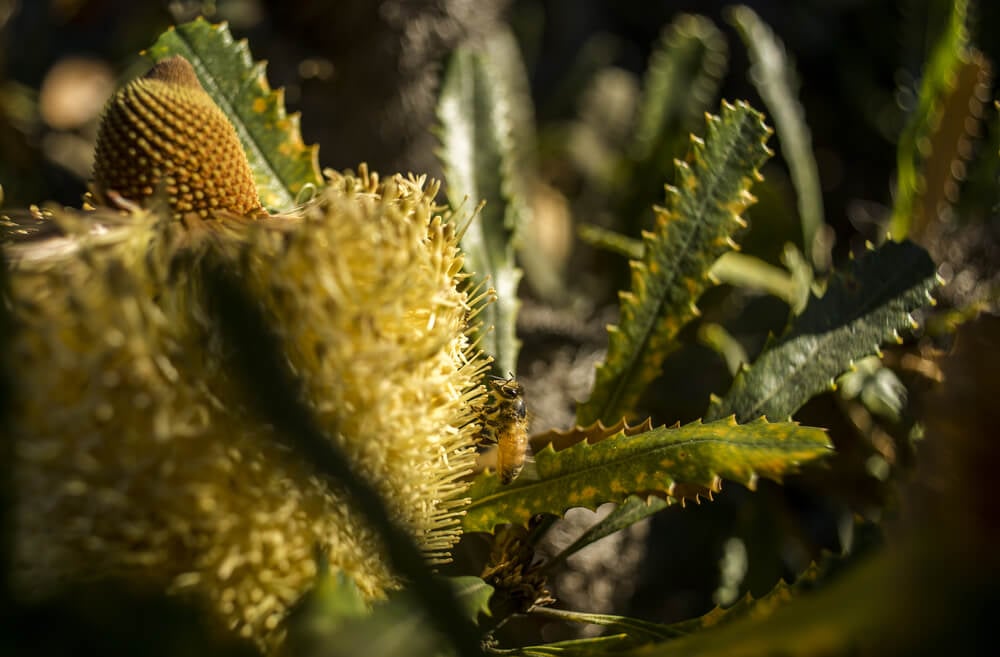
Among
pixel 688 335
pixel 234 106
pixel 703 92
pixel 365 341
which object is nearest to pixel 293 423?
pixel 365 341

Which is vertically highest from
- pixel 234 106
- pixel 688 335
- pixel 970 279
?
pixel 234 106

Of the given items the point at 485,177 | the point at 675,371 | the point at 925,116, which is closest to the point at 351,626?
the point at 485,177

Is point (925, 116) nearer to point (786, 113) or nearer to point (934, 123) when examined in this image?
point (934, 123)

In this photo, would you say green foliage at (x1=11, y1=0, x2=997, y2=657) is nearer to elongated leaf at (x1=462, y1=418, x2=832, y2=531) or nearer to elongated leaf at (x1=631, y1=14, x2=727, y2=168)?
elongated leaf at (x1=462, y1=418, x2=832, y2=531)

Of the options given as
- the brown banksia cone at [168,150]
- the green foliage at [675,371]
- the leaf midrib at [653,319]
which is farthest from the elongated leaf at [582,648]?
the brown banksia cone at [168,150]

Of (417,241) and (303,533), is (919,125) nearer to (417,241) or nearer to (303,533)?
(417,241)

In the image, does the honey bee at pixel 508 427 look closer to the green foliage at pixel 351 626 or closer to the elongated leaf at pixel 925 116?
the green foliage at pixel 351 626

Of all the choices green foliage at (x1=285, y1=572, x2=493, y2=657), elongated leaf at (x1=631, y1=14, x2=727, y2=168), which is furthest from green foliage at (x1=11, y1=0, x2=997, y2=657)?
elongated leaf at (x1=631, y1=14, x2=727, y2=168)
